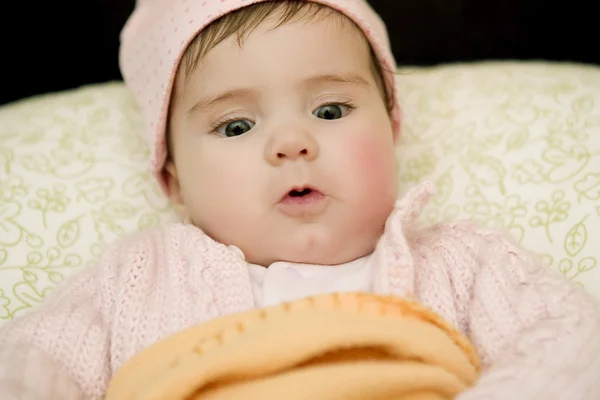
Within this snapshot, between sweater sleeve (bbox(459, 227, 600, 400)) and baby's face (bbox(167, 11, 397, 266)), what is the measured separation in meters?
0.19

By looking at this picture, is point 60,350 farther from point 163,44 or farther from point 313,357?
point 163,44

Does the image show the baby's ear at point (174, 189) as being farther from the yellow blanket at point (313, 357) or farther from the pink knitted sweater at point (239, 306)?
the yellow blanket at point (313, 357)

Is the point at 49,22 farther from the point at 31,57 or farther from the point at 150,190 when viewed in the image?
the point at 150,190

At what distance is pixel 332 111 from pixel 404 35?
2.43 ft

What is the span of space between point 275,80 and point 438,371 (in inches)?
18.2

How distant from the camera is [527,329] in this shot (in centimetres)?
91

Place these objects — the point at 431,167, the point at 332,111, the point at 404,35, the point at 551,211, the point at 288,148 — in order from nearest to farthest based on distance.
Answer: the point at 288,148 → the point at 332,111 → the point at 551,211 → the point at 431,167 → the point at 404,35

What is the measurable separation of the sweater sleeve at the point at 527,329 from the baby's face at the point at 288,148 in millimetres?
191

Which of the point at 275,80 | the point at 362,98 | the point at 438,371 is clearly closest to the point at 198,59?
the point at 275,80

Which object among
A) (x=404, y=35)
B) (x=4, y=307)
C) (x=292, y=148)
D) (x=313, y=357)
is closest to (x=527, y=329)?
(x=313, y=357)

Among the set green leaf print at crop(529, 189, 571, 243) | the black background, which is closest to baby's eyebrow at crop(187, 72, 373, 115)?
green leaf print at crop(529, 189, 571, 243)

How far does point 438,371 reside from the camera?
2.77 feet

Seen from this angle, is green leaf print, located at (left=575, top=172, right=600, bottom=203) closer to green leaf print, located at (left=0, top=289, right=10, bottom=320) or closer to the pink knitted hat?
the pink knitted hat

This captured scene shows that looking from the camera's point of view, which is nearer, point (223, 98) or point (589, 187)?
point (223, 98)
